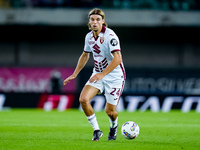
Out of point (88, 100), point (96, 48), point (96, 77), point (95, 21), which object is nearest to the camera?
point (96, 77)

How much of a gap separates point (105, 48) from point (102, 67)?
0.34 metres

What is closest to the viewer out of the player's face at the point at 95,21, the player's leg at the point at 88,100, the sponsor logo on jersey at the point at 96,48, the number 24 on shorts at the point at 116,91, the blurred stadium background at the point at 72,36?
the player's leg at the point at 88,100

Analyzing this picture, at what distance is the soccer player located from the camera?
814cm

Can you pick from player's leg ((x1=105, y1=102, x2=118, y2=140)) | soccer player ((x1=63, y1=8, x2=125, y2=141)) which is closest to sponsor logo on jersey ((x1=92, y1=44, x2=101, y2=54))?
soccer player ((x1=63, y1=8, x2=125, y2=141))

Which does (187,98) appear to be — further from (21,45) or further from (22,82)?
(21,45)

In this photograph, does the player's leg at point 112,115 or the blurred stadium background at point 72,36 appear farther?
the blurred stadium background at point 72,36

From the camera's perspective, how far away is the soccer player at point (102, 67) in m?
8.14

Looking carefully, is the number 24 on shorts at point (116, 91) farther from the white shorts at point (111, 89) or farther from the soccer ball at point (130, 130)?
the soccer ball at point (130, 130)

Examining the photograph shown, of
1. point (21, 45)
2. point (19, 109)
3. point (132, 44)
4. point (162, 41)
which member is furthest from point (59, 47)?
point (19, 109)

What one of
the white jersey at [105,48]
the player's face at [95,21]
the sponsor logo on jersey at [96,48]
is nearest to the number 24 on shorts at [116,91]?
the white jersey at [105,48]

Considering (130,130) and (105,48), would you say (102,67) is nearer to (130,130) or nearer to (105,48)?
(105,48)

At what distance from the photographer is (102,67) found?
27.6 ft

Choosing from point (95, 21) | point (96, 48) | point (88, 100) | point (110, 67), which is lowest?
point (88, 100)

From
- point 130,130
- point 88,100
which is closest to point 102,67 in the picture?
point 88,100
